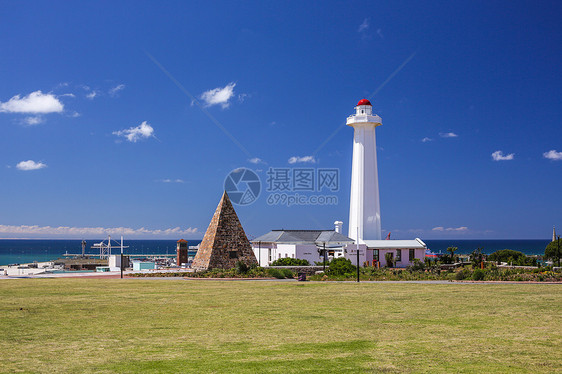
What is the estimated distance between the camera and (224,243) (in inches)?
1433

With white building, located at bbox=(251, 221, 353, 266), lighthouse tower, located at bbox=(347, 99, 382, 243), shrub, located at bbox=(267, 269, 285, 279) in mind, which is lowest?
shrub, located at bbox=(267, 269, 285, 279)

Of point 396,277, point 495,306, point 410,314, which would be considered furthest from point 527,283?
point 410,314

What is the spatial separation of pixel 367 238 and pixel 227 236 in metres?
16.3

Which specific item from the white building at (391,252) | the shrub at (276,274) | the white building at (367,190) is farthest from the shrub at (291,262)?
the white building at (367,190)

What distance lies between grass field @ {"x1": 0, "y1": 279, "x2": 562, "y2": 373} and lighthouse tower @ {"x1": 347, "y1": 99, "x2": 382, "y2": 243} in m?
26.5

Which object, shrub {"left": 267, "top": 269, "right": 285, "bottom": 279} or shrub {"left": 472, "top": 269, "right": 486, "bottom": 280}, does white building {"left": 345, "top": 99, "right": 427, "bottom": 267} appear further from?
shrub {"left": 472, "top": 269, "right": 486, "bottom": 280}

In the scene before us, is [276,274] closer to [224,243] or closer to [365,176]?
[224,243]

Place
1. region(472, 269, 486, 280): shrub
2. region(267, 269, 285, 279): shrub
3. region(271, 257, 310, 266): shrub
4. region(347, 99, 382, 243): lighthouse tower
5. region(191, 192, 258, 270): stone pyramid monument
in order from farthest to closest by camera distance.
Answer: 1. region(347, 99, 382, 243): lighthouse tower
2. region(271, 257, 310, 266): shrub
3. region(191, 192, 258, 270): stone pyramid monument
4. region(267, 269, 285, 279): shrub
5. region(472, 269, 486, 280): shrub

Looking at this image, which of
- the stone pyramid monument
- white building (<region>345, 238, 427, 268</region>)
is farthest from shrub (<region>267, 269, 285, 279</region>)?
white building (<region>345, 238, 427, 268</region>)

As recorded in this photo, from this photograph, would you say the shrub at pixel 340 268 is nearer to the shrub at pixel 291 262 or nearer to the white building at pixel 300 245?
the shrub at pixel 291 262

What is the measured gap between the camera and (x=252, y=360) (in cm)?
914

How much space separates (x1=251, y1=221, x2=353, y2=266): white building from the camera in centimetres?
4316

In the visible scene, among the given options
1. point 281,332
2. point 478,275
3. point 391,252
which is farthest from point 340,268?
point 281,332

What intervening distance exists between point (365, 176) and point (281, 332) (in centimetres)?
3594
